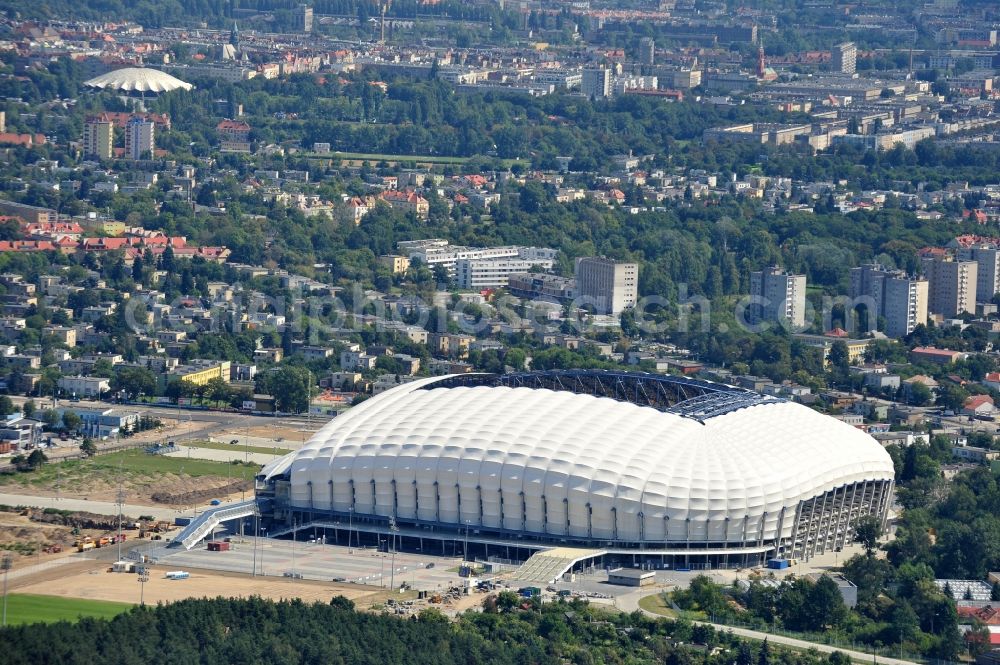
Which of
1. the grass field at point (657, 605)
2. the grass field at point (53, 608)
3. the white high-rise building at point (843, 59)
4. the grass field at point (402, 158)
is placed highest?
the white high-rise building at point (843, 59)

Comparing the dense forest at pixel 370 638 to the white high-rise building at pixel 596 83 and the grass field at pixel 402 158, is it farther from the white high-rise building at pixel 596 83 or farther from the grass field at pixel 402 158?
the white high-rise building at pixel 596 83

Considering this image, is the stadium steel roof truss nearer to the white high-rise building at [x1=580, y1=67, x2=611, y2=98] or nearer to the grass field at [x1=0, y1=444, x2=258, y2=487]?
the grass field at [x1=0, y1=444, x2=258, y2=487]

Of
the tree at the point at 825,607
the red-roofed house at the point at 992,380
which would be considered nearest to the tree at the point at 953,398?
the red-roofed house at the point at 992,380

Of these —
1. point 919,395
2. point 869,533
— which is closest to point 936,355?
point 919,395

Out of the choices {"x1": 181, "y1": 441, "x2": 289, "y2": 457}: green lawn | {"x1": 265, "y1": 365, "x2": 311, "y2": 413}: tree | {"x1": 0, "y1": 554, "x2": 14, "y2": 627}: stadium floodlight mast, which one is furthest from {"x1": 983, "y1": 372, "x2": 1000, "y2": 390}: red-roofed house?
{"x1": 0, "y1": 554, "x2": 14, "y2": 627}: stadium floodlight mast

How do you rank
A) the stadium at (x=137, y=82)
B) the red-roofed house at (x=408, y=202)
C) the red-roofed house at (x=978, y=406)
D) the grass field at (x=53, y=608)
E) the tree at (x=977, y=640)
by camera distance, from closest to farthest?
the tree at (x=977, y=640), the grass field at (x=53, y=608), the red-roofed house at (x=978, y=406), the red-roofed house at (x=408, y=202), the stadium at (x=137, y=82)

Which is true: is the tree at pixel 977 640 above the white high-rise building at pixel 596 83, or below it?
below
